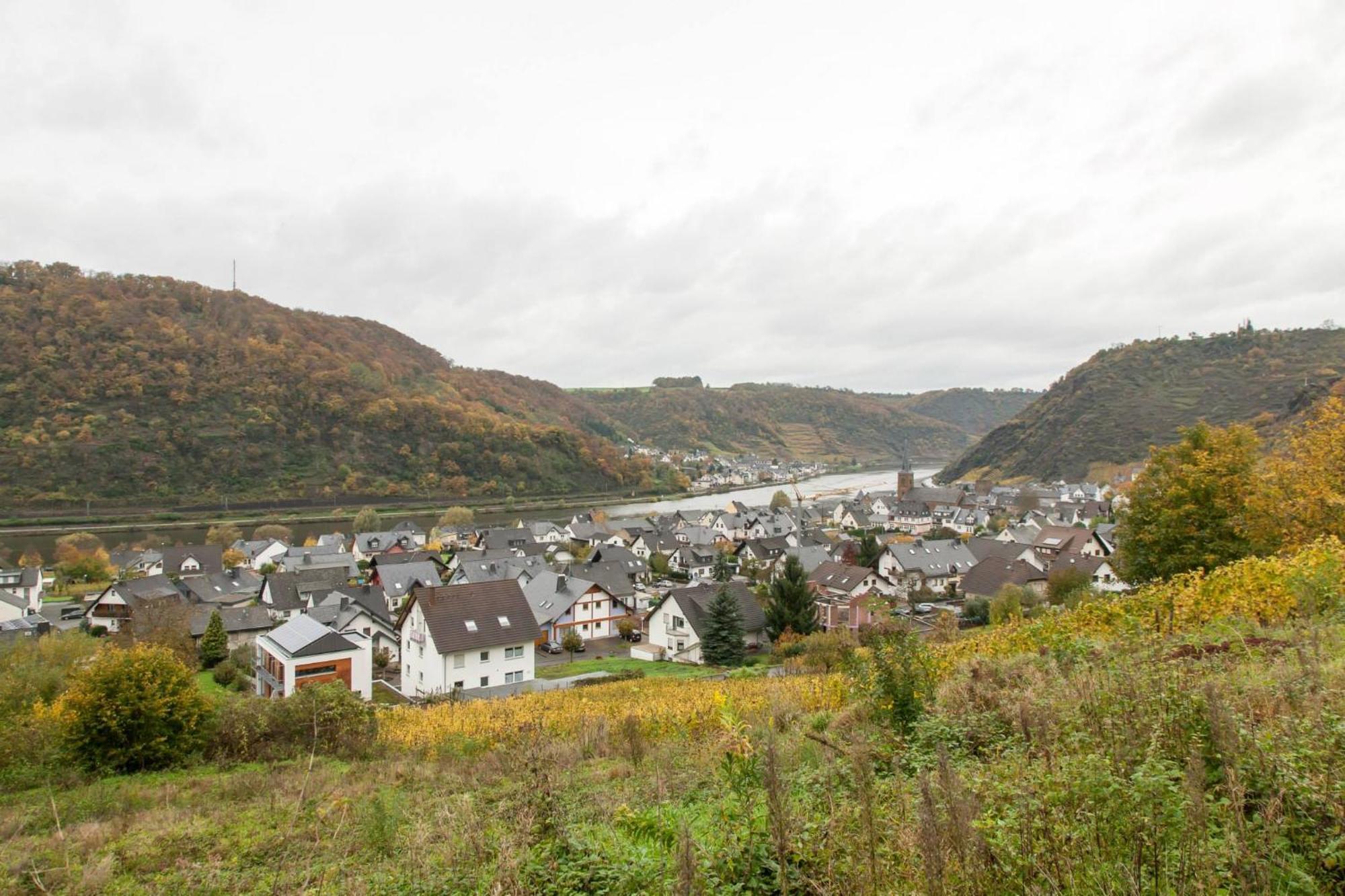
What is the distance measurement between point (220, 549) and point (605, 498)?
65.2 m

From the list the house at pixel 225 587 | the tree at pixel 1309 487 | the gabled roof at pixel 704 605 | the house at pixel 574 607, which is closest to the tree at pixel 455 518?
the house at pixel 225 587

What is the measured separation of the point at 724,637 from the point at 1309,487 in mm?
18676

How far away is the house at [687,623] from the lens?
29188 millimetres

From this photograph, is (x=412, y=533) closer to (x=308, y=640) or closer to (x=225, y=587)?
(x=225, y=587)

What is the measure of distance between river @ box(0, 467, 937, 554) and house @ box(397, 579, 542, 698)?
177 feet

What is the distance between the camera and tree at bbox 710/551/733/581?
4719 cm

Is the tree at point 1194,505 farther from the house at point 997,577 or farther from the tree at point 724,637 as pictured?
the house at point 997,577

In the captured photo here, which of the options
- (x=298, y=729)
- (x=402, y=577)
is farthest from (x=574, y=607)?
(x=298, y=729)

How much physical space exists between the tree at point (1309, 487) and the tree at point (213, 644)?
33321mm

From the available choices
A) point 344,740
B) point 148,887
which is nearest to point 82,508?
point 344,740

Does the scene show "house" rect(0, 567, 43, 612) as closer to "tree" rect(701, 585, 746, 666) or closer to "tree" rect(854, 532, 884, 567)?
"tree" rect(701, 585, 746, 666)

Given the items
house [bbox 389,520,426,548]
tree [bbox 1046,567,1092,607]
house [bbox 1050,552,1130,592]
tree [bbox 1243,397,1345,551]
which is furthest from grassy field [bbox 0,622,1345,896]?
house [bbox 389,520,426,548]

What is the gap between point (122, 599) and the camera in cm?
3650

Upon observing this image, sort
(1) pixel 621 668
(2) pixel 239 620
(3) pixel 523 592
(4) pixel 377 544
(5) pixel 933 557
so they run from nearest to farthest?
(1) pixel 621 668, (3) pixel 523 592, (2) pixel 239 620, (5) pixel 933 557, (4) pixel 377 544
